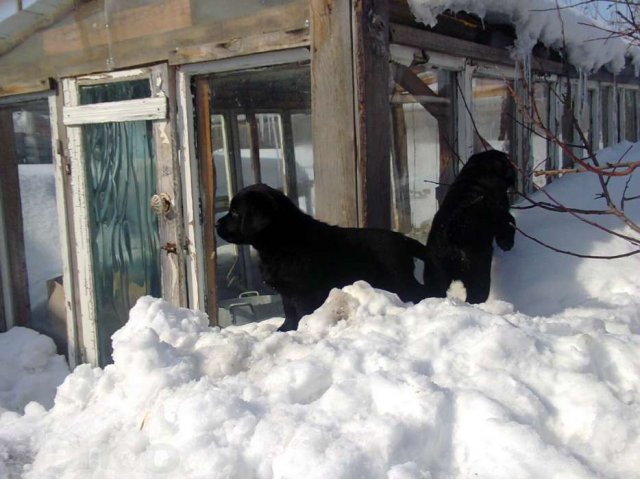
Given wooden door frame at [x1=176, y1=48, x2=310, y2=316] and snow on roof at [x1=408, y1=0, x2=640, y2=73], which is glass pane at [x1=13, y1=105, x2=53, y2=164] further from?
snow on roof at [x1=408, y1=0, x2=640, y2=73]

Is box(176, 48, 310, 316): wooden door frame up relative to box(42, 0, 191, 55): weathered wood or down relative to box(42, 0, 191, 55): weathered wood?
down

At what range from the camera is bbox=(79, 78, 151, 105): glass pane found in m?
4.96

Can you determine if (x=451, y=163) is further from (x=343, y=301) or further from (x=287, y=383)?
(x=287, y=383)

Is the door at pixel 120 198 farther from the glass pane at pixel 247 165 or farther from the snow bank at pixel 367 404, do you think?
the snow bank at pixel 367 404

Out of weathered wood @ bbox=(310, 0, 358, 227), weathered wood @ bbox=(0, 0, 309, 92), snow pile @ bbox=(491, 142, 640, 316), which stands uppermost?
weathered wood @ bbox=(0, 0, 309, 92)

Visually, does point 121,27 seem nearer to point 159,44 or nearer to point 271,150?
point 159,44

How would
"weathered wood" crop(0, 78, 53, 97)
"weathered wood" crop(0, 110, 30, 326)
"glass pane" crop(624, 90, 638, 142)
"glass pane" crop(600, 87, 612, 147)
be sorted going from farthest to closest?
1. "glass pane" crop(624, 90, 638, 142)
2. "glass pane" crop(600, 87, 612, 147)
3. "weathered wood" crop(0, 110, 30, 326)
4. "weathered wood" crop(0, 78, 53, 97)

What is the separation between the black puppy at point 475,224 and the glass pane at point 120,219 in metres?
2.35

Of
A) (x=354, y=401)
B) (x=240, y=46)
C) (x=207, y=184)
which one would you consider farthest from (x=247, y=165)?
(x=354, y=401)

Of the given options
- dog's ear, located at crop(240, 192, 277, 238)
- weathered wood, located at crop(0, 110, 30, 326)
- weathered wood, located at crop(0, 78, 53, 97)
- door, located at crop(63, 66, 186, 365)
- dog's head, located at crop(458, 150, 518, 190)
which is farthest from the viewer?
weathered wood, located at crop(0, 110, 30, 326)

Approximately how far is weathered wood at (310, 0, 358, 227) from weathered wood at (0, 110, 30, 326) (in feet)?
13.4

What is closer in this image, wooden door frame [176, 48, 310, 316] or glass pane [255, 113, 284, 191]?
wooden door frame [176, 48, 310, 316]

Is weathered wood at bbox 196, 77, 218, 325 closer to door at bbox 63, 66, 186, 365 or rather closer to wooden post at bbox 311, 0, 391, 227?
door at bbox 63, 66, 186, 365

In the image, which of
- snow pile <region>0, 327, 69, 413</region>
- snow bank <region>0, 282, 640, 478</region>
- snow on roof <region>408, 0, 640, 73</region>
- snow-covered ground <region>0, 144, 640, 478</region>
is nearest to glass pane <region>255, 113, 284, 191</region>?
snow on roof <region>408, 0, 640, 73</region>
